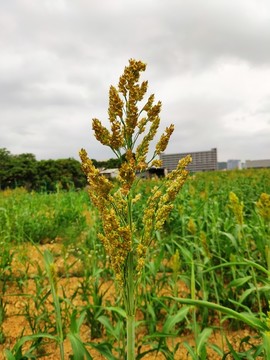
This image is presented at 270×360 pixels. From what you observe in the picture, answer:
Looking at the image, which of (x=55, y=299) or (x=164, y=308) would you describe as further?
(x=164, y=308)

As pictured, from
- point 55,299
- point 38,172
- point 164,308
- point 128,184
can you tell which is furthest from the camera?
point 38,172

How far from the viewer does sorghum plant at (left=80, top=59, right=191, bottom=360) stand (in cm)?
102

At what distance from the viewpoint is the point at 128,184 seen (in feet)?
3.32

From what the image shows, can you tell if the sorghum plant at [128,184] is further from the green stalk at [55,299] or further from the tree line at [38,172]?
the tree line at [38,172]

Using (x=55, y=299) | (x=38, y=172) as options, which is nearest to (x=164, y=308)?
(x=55, y=299)

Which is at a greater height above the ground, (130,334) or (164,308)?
(130,334)

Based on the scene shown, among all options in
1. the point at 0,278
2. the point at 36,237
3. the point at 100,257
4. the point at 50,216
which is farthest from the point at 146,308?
the point at 50,216

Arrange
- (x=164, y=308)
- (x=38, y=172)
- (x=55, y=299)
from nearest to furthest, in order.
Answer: (x=55, y=299) → (x=164, y=308) → (x=38, y=172)

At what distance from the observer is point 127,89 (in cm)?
109

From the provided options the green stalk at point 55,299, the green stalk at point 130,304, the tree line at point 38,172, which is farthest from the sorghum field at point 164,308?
the tree line at point 38,172

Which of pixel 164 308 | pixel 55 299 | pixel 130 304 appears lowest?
pixel 164 308

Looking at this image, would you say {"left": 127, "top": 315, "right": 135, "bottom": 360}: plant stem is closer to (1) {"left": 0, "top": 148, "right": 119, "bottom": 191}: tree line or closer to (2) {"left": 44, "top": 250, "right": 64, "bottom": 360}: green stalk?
(2) {"left": 44, "top": 250, "right": 64, "bottom": 360}: green stalk

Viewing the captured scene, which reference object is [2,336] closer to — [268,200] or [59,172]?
[268,200]

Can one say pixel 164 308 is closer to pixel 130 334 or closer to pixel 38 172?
pixel 130 334
